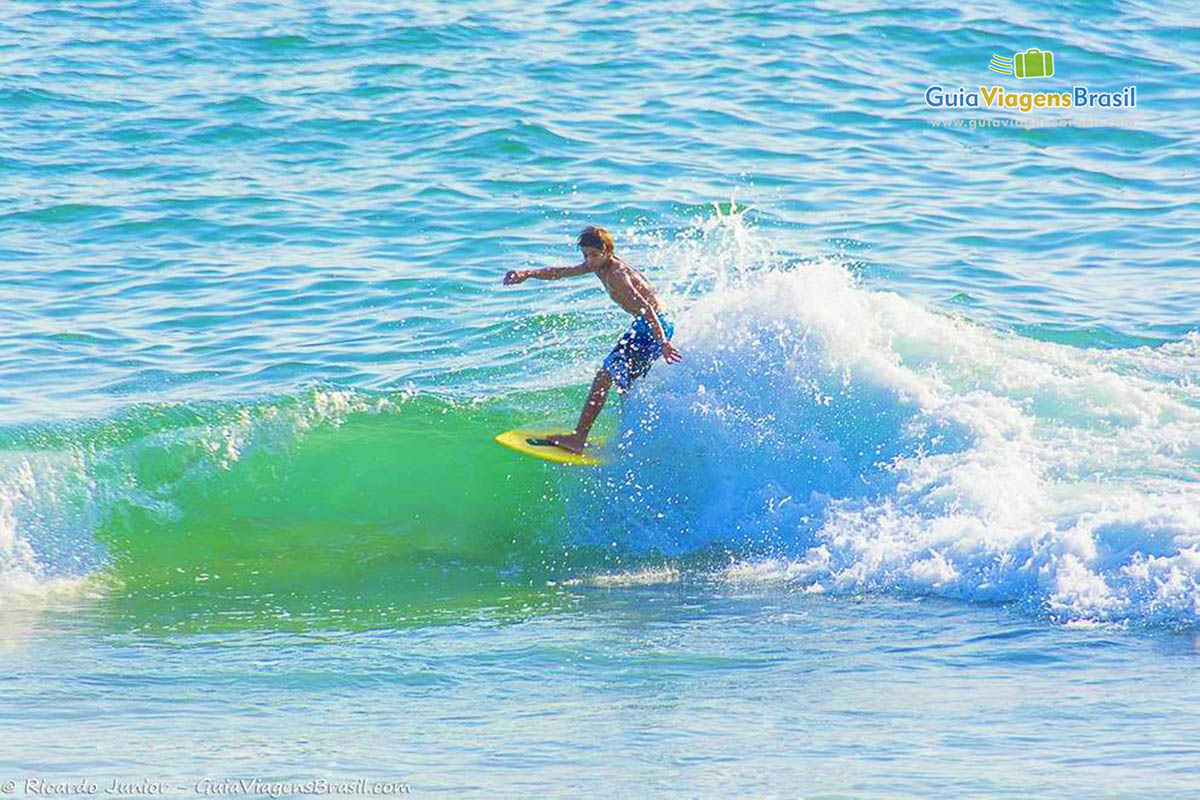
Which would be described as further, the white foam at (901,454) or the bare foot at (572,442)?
the bare foot at (572,442)

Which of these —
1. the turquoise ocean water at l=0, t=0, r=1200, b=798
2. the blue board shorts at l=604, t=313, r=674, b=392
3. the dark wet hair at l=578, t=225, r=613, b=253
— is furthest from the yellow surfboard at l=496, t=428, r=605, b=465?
the dark wet hair at l=578, t=225, r=613, b=253

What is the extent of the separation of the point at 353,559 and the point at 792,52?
11487 millimetres

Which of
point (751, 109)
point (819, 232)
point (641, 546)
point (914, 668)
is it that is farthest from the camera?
point (751, 109)

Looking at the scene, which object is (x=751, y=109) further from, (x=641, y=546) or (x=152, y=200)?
(x=641, y=546)

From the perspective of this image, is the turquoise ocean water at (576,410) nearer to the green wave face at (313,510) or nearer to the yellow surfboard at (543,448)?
the green wave face at (313,510)

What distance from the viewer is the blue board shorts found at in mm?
9977

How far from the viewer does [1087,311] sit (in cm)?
1273

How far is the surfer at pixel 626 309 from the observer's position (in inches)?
385

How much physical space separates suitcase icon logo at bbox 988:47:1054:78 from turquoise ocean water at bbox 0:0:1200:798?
18 cm

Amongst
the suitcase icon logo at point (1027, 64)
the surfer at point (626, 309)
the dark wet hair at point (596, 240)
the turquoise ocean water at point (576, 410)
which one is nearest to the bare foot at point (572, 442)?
the surfer at point (626, 309)

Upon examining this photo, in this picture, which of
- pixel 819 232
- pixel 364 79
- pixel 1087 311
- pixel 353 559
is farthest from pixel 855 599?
pixel 364 79

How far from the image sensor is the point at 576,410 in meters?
11.1

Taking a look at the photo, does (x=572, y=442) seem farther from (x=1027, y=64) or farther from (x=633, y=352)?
(x=1027, y=64)

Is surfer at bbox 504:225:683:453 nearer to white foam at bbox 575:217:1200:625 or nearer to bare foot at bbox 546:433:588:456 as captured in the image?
bare foot at bbox 546:433:588:456
